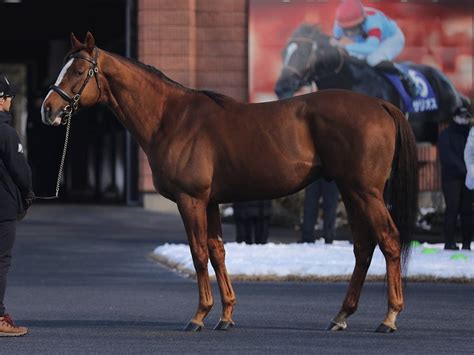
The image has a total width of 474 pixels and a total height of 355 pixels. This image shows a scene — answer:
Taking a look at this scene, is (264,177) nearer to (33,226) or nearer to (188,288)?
(188,288)

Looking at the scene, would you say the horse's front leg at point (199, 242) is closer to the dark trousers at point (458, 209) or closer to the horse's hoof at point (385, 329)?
the horse's hoof at point (385, 329)

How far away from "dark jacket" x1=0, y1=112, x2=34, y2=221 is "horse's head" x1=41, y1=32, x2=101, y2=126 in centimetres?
35

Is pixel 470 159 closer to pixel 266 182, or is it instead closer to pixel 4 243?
pixel 266 182

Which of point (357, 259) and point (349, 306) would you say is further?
point (357, 259)

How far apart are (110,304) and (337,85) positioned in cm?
1721

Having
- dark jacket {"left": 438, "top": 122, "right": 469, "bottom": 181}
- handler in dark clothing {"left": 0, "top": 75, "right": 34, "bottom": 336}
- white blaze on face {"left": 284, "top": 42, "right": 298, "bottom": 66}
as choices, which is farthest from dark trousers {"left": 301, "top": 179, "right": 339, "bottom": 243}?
handler in dark clothing {"left": 0, "top": 75, "right": 34, "bottom": 336}

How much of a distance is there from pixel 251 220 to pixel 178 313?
316 inches

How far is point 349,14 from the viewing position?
3077 centimetres

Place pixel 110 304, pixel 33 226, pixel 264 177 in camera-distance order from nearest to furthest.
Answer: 1. pixel 264 177
2. pixel 110 304
3. pixel 33 226

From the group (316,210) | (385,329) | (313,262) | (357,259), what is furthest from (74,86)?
(316,210)

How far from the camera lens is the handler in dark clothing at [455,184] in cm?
2033

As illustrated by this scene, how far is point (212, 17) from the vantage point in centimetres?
3116

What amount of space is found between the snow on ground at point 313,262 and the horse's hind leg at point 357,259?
4396 mm

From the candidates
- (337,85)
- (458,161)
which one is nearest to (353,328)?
(458,161)
